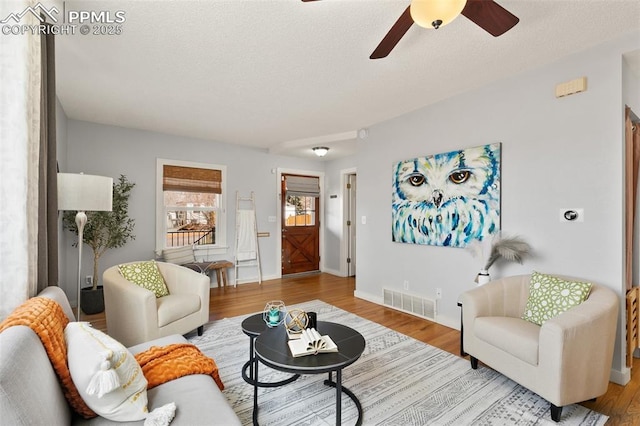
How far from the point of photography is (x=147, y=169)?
4.67 metres

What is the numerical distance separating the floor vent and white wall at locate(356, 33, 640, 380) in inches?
3.5

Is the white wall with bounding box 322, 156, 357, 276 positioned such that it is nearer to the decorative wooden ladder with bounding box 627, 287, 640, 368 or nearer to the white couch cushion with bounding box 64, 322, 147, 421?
the decorative wooden ladder with bounding box 627, 287, 640, 368

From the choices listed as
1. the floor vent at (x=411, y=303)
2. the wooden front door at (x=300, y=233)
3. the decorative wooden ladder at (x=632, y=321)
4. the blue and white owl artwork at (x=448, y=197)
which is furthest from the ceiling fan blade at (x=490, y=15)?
the wooden front door at (x=300, y=233)

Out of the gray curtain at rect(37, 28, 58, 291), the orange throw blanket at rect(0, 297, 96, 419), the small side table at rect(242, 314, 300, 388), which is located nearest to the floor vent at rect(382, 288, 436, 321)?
the small side table at rect(242, 314, 300, 388)

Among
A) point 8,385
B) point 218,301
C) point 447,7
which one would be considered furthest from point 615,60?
point 218,301

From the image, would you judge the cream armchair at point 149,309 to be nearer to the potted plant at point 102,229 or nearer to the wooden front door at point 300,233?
the potted plant at point 102,229

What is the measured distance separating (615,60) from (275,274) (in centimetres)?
543

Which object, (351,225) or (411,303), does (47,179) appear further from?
(351,225)

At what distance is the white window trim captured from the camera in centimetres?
475

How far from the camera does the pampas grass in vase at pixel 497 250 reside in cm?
268

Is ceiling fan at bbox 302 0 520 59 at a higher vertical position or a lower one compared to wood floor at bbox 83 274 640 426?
higher

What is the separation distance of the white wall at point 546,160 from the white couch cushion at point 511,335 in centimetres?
72

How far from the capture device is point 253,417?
1867mm

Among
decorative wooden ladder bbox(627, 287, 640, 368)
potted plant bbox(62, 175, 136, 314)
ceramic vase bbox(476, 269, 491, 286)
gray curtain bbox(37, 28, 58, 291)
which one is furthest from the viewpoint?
potted plant bbox(62, 175, 136, 314)
